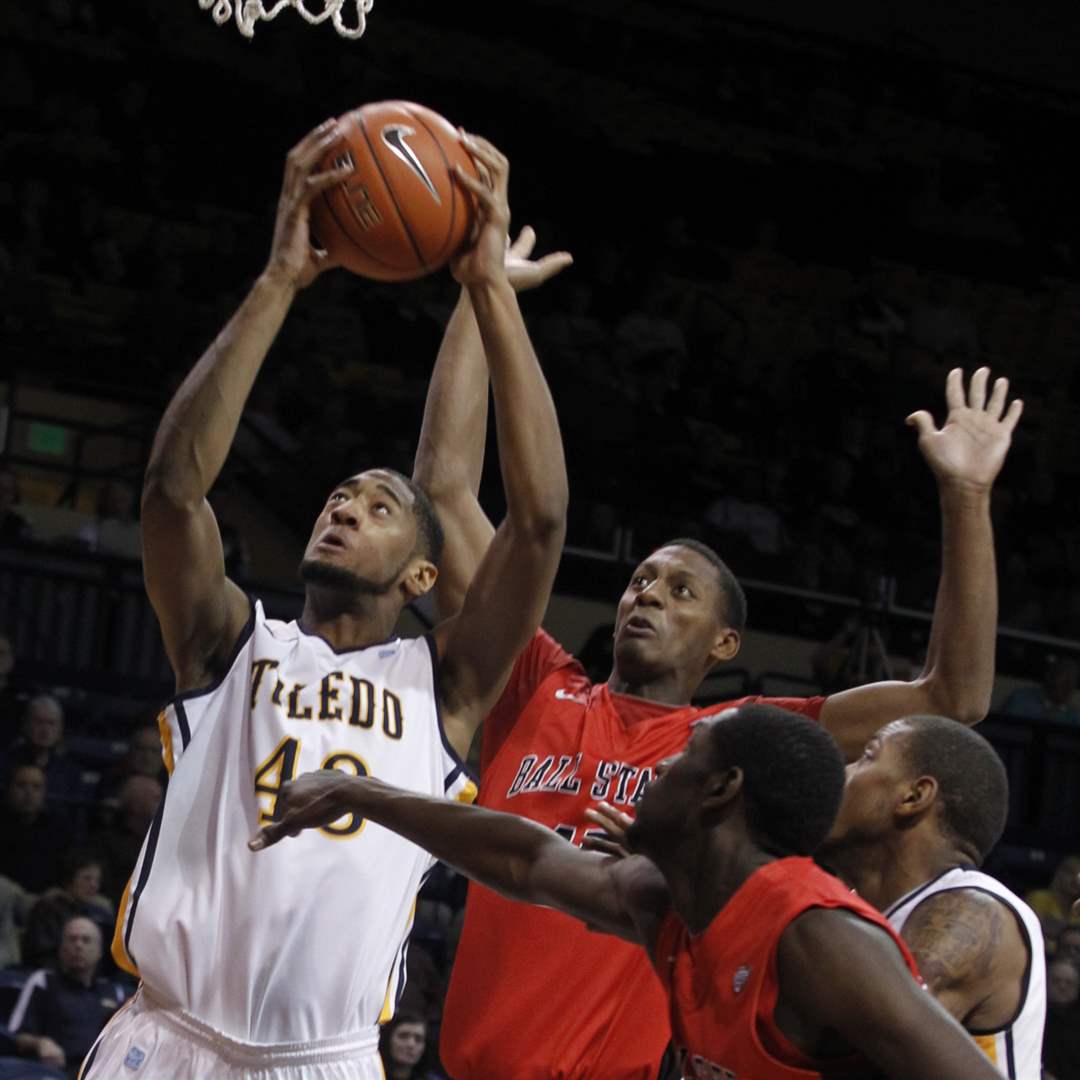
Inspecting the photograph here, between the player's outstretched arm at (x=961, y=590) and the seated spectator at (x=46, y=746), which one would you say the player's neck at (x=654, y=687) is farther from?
the seated spectator at (x=46, y=746)

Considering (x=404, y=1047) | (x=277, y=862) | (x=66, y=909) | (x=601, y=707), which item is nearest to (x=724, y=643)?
(x=601, y=707)

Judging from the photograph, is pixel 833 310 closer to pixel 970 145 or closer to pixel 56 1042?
pixel 970 145

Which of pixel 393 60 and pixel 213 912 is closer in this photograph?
pixel 213 912

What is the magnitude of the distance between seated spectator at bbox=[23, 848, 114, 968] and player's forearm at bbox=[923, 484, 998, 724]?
4251 millimetres

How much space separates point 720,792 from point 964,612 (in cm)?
127

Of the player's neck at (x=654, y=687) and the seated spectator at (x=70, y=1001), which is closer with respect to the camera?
the player's neck at (x=654, y=687)

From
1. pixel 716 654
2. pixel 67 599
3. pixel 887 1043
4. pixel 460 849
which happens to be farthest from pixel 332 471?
pixel 887 1043

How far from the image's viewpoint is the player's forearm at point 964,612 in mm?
3777

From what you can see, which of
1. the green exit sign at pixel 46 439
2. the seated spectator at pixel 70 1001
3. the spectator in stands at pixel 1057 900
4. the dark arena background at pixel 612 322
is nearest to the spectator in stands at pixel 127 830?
the dark arena background at pixel 612 322

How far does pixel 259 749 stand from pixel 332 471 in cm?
683

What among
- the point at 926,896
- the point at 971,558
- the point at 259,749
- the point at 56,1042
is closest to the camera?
the point at 926,896

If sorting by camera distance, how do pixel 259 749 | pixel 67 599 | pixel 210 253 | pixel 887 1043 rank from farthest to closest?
Answer: 1. pixel 210 253
2. pixel 67 599
3. pixel 259 749
4. pixel 887 1043

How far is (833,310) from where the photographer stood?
45.5ft

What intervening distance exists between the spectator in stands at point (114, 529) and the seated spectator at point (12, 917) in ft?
6.85
